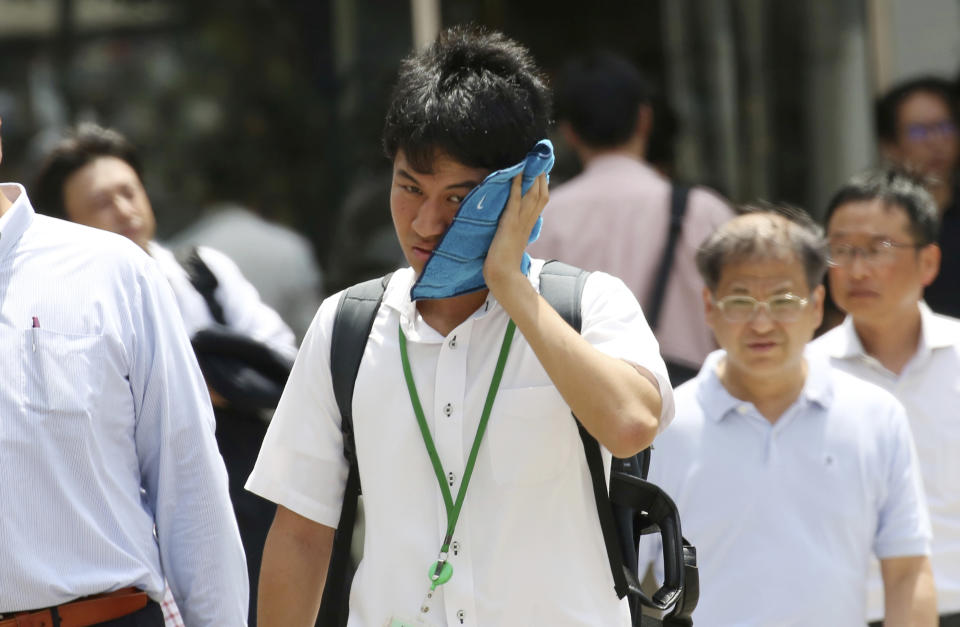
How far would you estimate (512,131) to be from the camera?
2.68 metres

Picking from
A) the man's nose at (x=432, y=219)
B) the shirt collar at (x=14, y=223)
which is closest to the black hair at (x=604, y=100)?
the man's nose at (x=432, y=219)

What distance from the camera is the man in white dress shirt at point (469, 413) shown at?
2.61 m

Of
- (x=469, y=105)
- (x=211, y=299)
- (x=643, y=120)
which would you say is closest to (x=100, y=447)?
(x=469, y=105)

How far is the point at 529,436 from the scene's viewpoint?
2.63 m

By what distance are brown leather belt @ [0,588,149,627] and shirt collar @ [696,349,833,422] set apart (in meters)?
1.65

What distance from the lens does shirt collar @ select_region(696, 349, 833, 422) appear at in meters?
3.80

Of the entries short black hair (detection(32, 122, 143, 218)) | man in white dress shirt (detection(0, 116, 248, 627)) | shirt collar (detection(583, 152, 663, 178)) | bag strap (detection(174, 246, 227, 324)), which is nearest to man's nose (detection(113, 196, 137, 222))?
short black hair (detection(32, 122, 143, 218))

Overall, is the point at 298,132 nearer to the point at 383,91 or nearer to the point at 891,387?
the point at 383,91

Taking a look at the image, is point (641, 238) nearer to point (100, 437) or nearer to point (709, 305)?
point (709, 305)

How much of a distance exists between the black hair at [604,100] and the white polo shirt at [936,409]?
125cm

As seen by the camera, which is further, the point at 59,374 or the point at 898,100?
the point at 898,100

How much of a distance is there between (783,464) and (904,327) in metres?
0.89

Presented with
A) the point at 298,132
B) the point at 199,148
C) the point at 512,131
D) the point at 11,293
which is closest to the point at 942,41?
the point at 298,132

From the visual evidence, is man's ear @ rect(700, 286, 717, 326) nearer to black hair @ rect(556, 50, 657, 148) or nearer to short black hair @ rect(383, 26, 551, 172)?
short black hair @ rect(383, 26, 551, 172)
